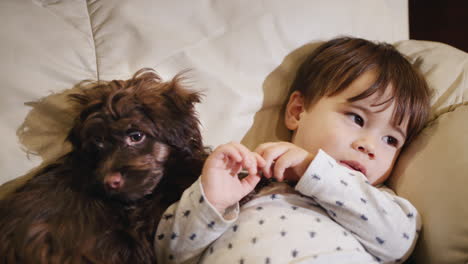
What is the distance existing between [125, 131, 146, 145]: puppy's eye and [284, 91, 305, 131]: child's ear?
50 cm

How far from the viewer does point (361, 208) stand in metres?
0.85

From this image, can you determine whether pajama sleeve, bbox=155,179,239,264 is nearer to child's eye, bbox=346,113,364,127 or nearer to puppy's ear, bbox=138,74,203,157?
puppy's ear, bbox=138,74,203,157

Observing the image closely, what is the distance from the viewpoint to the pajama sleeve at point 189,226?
779mm

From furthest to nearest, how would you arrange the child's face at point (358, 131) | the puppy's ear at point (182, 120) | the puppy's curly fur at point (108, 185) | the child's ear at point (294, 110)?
the child's ear at point (294, 110)
the child's face at point (358, 131)
the puppy's ear at point (182, 120)
the puppy's curly fur at point (108, 185)

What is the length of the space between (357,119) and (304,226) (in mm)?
338

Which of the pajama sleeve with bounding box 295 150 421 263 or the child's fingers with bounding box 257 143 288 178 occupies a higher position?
the child's fingers with bounding box 257 143 288 178

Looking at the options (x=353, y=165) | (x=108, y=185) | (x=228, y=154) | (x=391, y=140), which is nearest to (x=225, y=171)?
(x=228, y=154)

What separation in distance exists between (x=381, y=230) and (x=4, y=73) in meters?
0.98

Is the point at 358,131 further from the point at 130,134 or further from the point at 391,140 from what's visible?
the point at 130,134

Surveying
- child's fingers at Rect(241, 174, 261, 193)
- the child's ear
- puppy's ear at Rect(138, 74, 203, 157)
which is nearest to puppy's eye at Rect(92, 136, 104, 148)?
puppy's ear at Rect(138, 74, 203, 157)

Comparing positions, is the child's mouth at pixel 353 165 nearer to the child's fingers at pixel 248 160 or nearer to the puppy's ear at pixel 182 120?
the child's fingers at pixel 248 160

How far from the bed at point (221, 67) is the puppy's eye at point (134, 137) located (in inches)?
9.1

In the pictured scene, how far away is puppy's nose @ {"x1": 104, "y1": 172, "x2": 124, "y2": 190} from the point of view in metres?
0.74

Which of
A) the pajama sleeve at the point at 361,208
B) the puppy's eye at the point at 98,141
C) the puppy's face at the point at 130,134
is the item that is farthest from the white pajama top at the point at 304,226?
the puppy's eye at the point at 98,141
